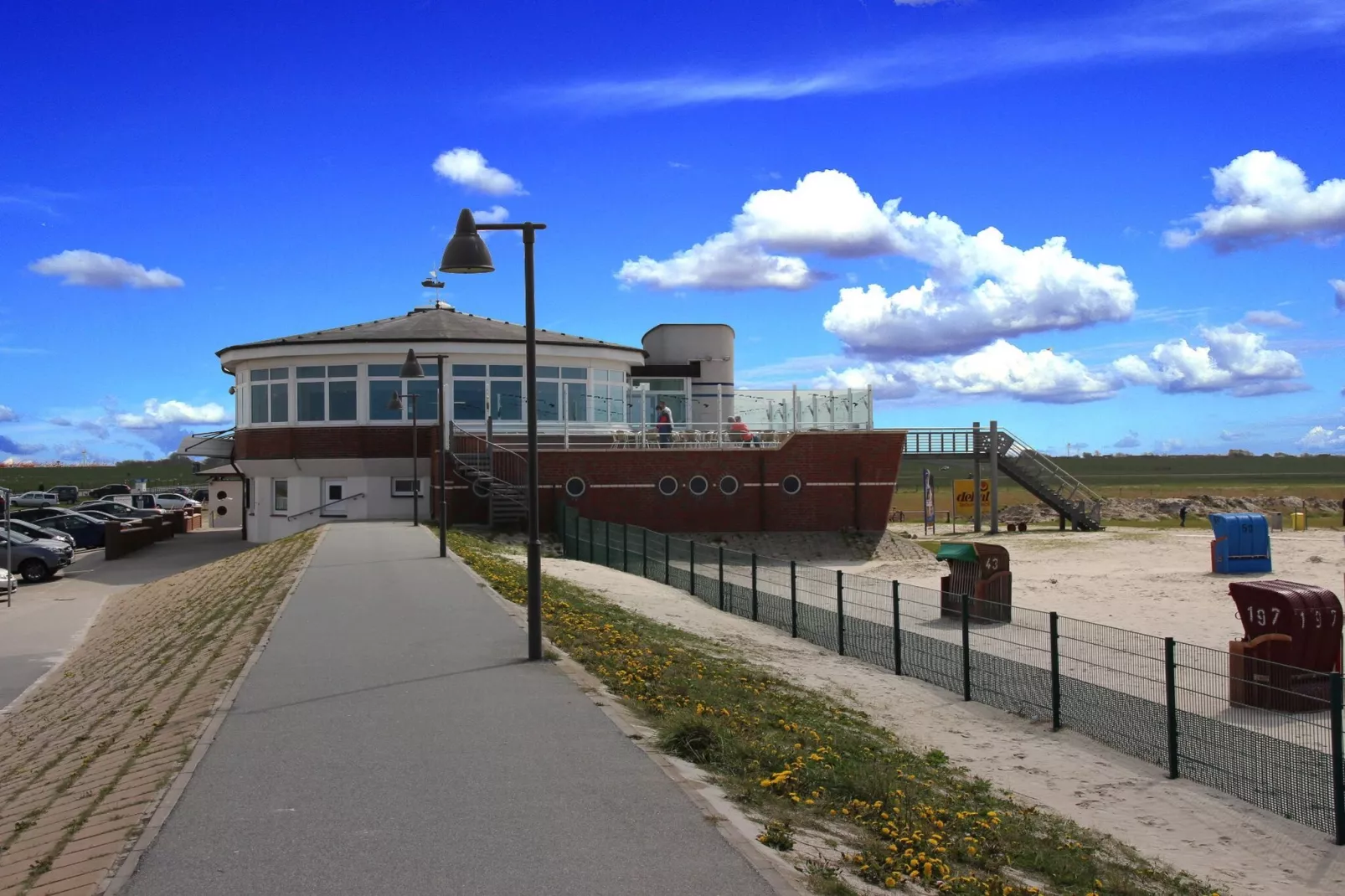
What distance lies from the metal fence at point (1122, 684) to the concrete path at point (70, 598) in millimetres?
11764

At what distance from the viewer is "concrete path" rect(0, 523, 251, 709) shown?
2009cm

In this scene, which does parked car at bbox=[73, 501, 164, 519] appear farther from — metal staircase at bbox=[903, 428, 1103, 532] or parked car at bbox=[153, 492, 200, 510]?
metal staircase at bbox=[903, 428, 1103, 532]

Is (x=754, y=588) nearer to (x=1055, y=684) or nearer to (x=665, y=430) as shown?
(x=1055, y=684)

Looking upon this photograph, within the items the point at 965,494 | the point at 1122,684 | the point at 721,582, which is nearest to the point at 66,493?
the point at 965,494

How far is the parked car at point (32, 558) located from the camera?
3406 cm

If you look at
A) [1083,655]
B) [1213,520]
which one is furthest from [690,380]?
[1083,655]

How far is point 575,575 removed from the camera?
2492 centimetres

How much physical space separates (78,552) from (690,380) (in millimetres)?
22692

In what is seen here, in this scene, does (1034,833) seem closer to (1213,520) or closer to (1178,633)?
(1178,633)

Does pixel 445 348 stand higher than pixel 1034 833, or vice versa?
pixel 445 348

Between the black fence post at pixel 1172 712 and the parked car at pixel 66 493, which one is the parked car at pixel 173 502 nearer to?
the parked car at pixel 66 493

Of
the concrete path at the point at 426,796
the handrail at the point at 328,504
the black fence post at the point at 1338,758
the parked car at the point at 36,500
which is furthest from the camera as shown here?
the parked car at the point at 36,500

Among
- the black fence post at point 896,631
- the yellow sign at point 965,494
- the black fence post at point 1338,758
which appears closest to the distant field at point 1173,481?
the yellow sign at point 965,494

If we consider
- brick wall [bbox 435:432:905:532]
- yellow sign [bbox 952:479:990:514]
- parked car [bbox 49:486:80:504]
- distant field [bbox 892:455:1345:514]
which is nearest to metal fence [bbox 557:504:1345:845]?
brick wall [bbox 435:432:905:532]
